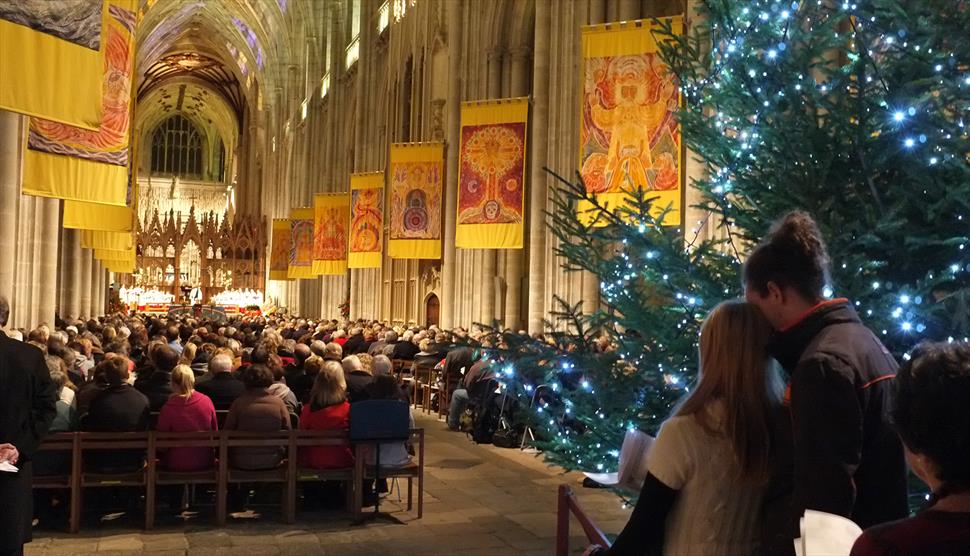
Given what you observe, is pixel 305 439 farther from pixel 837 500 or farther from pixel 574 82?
pixel 574 82

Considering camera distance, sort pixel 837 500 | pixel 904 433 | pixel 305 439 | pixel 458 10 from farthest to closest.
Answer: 1. pixel 458 10
2. pixel 305 439
3. pixel 837 500
4. pixel 904 433

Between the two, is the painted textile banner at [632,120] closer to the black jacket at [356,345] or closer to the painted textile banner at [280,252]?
the black jacket at [356,345]

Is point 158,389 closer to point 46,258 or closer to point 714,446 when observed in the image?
point 714,446

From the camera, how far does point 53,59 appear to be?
8844mm

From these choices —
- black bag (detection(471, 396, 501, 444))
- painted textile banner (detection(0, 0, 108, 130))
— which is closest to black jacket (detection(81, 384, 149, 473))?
painted textile banner (detection(0, 0, 108, 130))

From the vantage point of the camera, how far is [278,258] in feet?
125

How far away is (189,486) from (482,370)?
454 centimetres

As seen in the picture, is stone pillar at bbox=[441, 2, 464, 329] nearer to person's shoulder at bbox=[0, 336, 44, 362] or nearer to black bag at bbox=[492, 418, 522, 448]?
black bag at bbox=[492, 418, 522, 448]

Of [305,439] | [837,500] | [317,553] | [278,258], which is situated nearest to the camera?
[837,500]

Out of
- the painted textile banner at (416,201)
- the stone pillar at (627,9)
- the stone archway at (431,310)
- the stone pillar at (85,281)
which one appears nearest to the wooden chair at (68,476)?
the stone pillar at (627,9)

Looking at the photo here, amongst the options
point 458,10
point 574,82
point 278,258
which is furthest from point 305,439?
point 278,258

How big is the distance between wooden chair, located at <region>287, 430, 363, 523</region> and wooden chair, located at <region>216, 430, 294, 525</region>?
4cm

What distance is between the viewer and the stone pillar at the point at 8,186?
1212 centimetres

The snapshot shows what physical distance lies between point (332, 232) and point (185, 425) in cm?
2180
